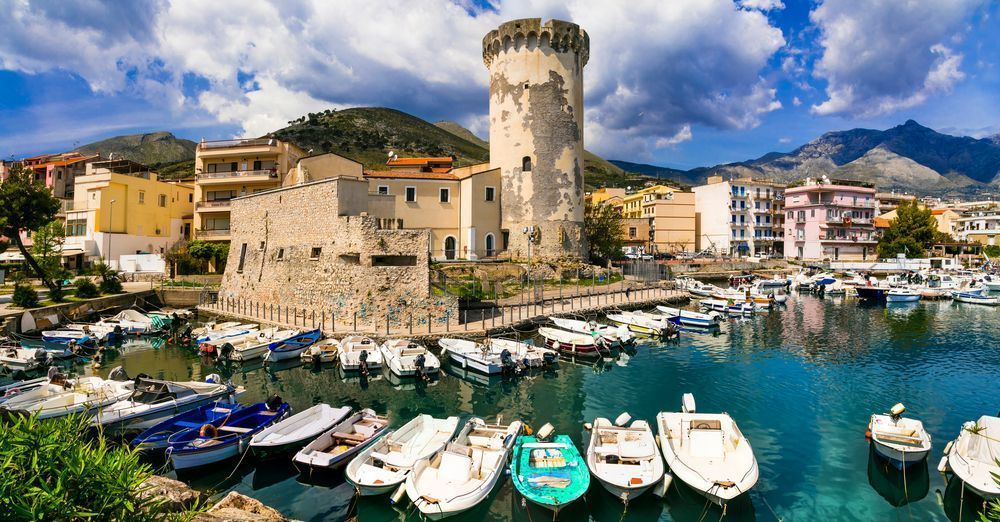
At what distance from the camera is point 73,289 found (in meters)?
32.4

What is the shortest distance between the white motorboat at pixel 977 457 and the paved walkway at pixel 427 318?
1745 cm

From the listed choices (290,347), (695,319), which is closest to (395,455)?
(290,347)

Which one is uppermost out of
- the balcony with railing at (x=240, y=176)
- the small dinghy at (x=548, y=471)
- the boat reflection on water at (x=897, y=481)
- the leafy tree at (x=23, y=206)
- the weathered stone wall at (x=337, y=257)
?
the balcony with railing at (x=240, y=176)

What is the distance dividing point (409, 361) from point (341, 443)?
7.41m

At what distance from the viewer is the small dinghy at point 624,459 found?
1010cm

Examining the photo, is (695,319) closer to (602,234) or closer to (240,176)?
(602,234)

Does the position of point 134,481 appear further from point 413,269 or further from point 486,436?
point 413,269

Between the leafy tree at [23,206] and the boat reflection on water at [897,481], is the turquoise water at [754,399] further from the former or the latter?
the leafy tree at [23,206]

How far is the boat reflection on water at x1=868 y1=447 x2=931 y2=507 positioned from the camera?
431 inches

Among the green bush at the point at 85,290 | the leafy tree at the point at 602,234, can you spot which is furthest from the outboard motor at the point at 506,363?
the leafy tree at the point at 602,234

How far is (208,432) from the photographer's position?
1237 cm

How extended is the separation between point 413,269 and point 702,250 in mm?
60850

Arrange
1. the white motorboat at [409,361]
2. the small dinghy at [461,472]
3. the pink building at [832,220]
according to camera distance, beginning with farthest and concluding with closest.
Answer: the pink building at [832,220], the white motorboat at [409,361], the small dinghy at [461,472]

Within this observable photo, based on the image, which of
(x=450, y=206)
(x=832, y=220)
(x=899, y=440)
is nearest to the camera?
(x=899, y=440)
